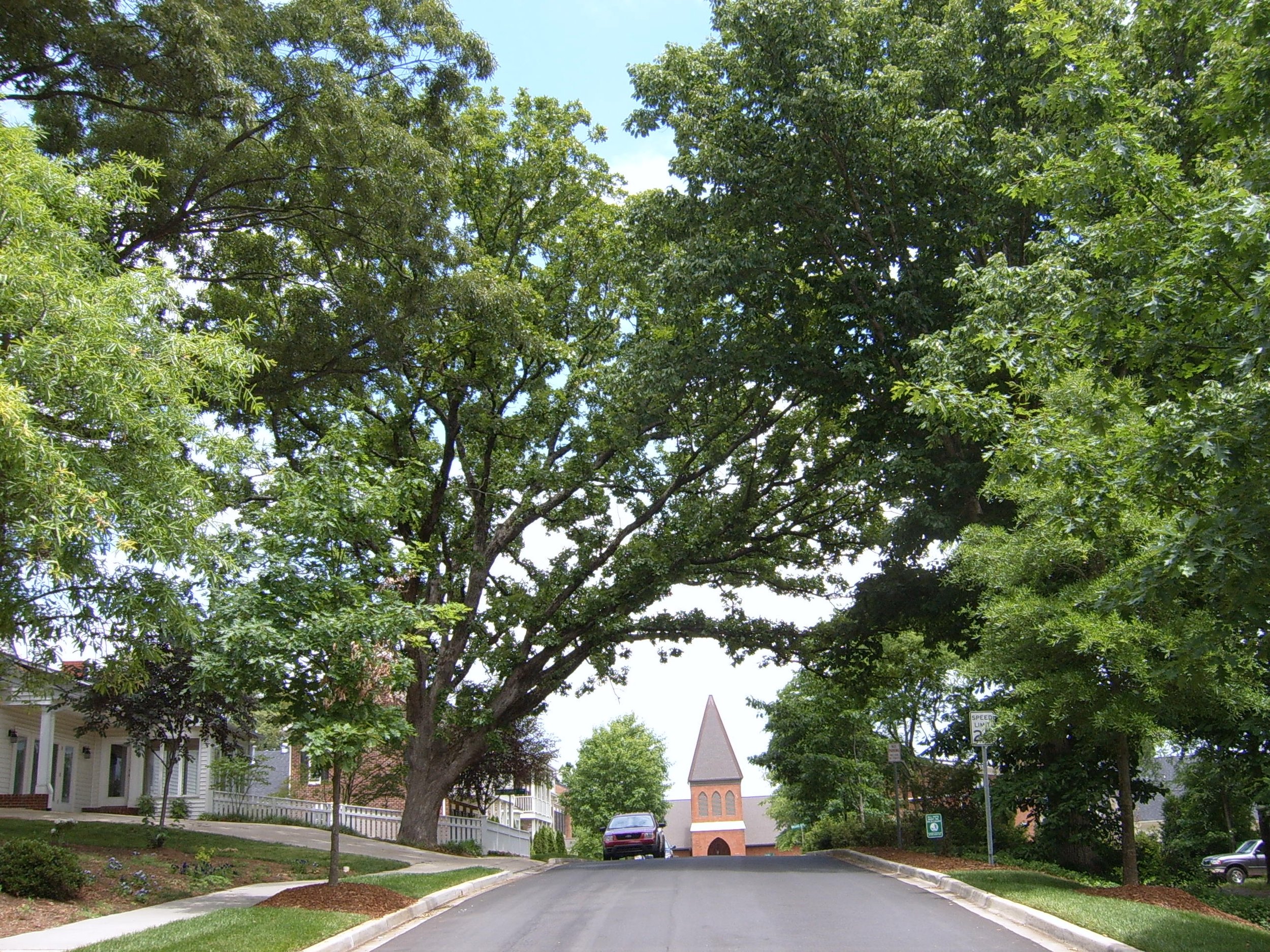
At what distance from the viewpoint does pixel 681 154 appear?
1928 cm

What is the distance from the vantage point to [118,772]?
33062mm

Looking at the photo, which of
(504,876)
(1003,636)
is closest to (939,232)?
(1003,636)

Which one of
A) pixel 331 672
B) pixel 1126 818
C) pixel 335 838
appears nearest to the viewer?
pixel 331 672

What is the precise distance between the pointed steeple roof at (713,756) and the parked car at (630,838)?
50.3m

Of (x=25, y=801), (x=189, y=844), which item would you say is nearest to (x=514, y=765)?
(x=25, y=801)

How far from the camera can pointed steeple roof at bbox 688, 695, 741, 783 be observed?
83000 millimetres

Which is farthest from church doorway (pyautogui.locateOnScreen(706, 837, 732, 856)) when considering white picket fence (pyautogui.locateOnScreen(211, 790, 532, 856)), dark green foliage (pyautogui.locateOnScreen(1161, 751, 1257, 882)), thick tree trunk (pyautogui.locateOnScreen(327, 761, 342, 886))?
thick tree trunk (pyautogui.locateOnScreen(327, 761, 342, 886))

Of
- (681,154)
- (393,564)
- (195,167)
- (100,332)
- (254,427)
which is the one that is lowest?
(393,564)

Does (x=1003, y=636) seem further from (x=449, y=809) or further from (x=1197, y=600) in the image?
(x=449, y=809)

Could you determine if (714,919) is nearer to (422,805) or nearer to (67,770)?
(422,805)

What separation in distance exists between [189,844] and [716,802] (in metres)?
68.4

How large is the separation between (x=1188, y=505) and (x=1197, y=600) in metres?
4.27

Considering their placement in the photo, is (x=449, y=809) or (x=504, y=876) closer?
(x=504, y=876)

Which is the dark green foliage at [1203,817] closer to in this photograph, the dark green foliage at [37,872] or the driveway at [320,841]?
the driveway at [320,841]
